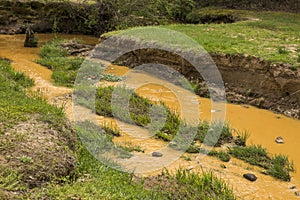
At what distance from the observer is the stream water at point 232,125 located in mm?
6234

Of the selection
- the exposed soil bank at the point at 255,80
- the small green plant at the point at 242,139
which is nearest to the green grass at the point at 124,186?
the small green plant at the point at 242,139

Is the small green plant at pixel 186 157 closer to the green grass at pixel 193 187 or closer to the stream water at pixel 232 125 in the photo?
the stream water at pixel 232 125

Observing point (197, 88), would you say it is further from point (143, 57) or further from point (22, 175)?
point (22, 175)

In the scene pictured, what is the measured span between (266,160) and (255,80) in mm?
3898

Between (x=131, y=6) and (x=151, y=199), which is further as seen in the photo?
(x=131, y=6)

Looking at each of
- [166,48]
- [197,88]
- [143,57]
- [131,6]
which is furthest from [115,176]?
[131,6]

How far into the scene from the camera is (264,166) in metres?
6.84

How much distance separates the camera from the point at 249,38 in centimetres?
1313

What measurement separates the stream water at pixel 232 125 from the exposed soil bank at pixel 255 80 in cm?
35

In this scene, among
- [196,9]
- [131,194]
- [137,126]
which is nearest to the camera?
[131,194]

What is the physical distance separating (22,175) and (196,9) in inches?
800

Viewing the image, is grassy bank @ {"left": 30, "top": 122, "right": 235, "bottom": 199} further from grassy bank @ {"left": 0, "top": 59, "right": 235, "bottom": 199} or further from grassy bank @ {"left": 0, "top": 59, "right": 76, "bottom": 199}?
grassy bank @ {"left": 0, "top": 59, "right": 76, "bottom": 199}

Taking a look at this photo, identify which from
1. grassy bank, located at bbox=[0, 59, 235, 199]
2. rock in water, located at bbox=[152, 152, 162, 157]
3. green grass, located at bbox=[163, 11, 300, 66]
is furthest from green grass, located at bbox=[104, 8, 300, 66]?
grassy bank, located at bbox=[0, 59, 235, 199]

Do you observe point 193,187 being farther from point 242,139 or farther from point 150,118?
point 150,118
